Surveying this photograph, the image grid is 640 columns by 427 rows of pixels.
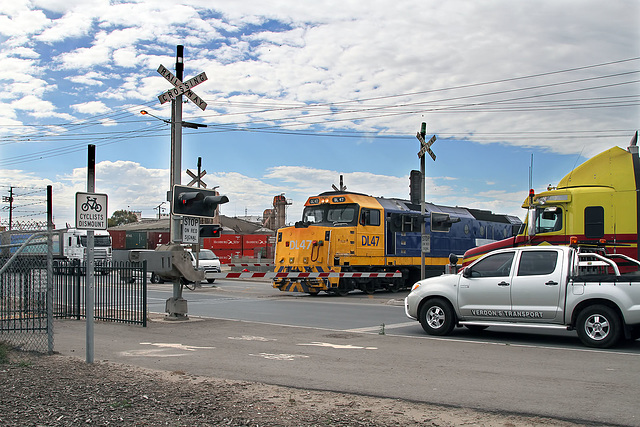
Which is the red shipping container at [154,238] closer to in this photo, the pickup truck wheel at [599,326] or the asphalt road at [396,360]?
the asphalt road at [396,360]

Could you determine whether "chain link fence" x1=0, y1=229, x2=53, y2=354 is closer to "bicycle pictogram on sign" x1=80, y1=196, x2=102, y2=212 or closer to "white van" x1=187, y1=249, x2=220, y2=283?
"bicycle pictogram on sign" x1=80, y1=196, x2=102, y2=212

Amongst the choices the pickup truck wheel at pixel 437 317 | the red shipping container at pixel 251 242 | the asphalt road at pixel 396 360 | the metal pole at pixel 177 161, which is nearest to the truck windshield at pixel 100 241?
the red shipping container at pixel 251 242

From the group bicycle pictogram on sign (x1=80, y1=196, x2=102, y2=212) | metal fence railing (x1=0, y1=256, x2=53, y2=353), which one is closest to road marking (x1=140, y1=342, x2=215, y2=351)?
metal fence railing (x1=0, y1=256, x2=53, y2=353)

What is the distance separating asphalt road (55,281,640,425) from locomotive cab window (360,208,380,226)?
805 centimetres

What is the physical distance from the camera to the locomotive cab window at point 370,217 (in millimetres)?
23247

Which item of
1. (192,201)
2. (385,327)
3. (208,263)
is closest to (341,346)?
(385,327)

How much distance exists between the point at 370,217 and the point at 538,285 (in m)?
12.8

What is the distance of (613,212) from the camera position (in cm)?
1558

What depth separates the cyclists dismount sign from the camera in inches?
317

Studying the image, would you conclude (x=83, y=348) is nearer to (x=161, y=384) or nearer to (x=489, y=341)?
(x=161, y=384)

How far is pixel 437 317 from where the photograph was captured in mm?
12180

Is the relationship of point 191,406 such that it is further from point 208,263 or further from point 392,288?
point 208,263

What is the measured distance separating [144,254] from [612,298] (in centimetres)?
949

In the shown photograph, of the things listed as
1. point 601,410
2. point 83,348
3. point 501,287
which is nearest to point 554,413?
point 601,410
